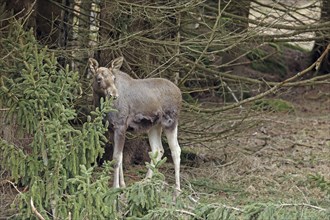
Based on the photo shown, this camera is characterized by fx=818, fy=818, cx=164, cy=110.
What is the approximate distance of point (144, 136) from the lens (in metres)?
12.3

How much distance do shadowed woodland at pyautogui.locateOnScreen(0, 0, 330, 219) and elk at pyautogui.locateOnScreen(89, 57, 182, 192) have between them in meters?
0.24

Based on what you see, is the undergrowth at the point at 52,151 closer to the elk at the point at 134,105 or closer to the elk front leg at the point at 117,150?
the elk at the point at 134,105

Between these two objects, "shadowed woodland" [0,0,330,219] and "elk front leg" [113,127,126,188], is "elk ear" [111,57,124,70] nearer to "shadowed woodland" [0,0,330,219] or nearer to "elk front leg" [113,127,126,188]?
"shadowed woodland" [0,0,330,219]

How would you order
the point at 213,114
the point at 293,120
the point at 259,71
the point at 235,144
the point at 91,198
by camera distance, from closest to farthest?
the point at 91,198, the point at 213,114, the point at 235,144, the point at 293,120, the point at 259,71

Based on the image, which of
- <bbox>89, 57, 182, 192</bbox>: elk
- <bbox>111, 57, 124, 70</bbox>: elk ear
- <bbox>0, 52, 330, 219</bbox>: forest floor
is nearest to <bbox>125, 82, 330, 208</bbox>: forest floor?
<bbox>0, 52, 330, 219</bbox>: forest floor

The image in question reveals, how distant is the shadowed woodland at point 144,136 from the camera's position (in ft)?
25.6

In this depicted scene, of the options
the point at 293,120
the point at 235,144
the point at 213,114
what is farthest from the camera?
the point at 293,120

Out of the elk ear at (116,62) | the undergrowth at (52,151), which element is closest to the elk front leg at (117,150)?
the elk ear at (116,62)

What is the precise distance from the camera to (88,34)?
39.2 feet

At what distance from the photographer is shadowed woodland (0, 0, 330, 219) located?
7.80 meters

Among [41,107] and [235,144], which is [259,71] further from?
[41,107]

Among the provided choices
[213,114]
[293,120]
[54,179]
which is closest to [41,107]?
[54,179]

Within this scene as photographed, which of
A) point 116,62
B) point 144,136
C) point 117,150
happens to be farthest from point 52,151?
point 144,136

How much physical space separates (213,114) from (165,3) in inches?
78.5
